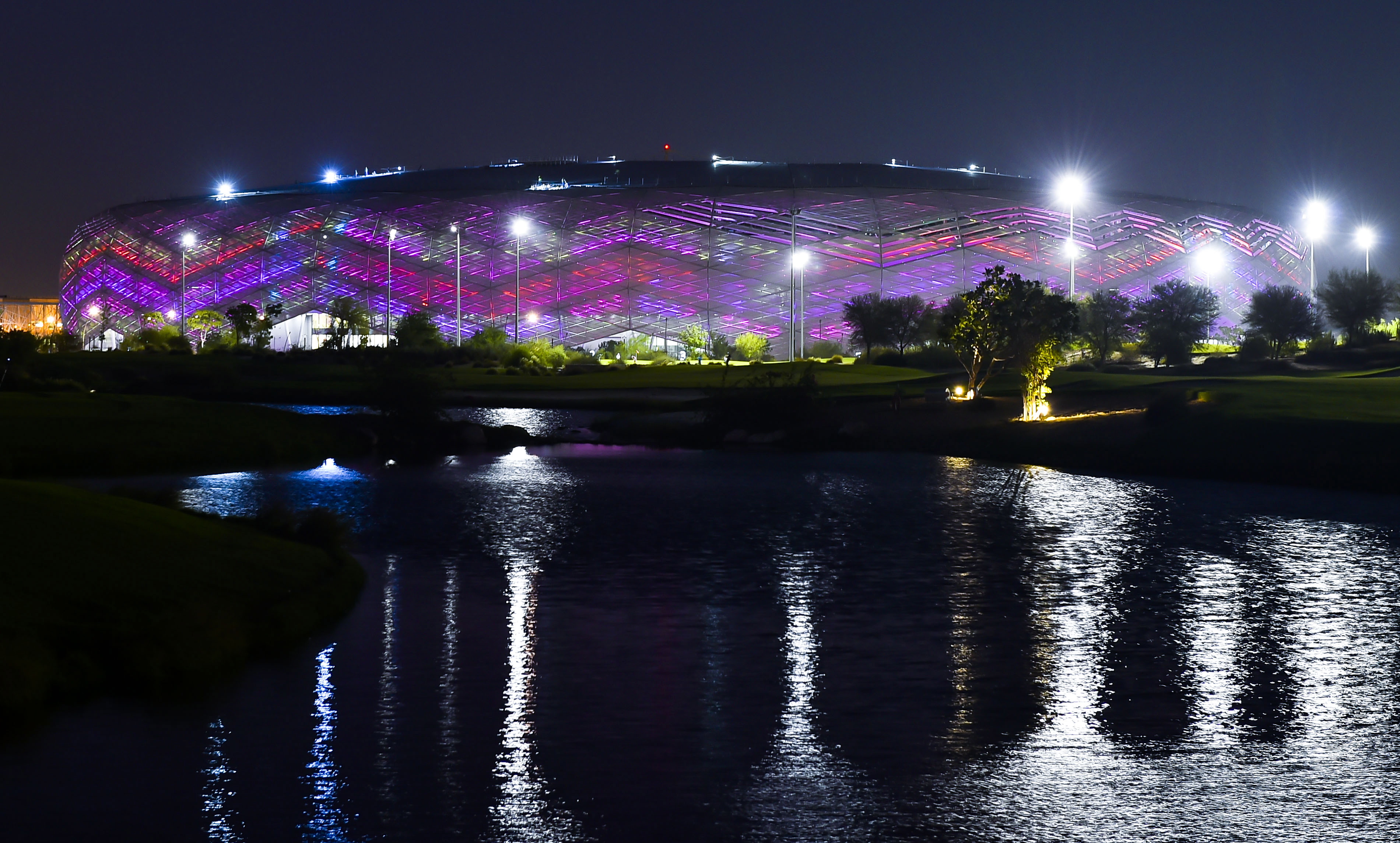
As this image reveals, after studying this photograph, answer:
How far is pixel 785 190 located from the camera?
97375 millimetres

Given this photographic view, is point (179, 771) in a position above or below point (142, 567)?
below

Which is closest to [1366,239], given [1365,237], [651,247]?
[1365,237]

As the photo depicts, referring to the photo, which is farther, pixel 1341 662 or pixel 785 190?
pixel 785 190

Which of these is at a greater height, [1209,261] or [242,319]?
[1209,261]

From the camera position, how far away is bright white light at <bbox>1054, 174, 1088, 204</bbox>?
6950cm

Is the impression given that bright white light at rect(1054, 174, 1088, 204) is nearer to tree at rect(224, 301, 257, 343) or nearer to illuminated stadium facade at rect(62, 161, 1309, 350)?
illuminated stadium facade at rect(62, 161, 1309, 350)

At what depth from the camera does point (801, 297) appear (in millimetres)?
91750

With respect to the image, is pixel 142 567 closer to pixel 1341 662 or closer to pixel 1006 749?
pixel 1006 749

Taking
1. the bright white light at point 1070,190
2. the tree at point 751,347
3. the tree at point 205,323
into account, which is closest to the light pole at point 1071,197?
the bright white light at point 1070,190

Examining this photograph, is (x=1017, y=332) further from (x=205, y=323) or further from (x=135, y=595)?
(x=205, y=323)

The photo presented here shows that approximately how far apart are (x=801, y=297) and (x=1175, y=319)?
25.7 m

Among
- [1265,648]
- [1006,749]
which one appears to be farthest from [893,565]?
[1006,749]

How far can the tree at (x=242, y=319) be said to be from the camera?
287 ft

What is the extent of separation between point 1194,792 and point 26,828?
7.65 m
